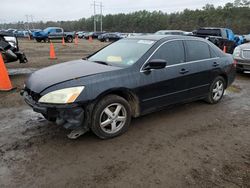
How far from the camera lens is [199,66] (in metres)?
4.67

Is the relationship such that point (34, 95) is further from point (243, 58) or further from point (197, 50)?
point (243, 58)

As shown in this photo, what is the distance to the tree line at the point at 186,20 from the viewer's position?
58.1m

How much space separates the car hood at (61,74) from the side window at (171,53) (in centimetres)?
90

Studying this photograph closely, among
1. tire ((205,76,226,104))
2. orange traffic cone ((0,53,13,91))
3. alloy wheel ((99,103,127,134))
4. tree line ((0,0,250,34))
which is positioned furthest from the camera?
tree line ((0,0,250,34))

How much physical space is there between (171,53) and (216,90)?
5.69ft

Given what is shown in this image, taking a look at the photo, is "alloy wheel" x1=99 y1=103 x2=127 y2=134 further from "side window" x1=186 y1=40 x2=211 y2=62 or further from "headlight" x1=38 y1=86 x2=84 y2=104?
"side window" x1=186 y1=40 x2=211 y2=62

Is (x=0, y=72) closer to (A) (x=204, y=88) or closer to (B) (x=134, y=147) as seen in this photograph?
(B) (x=134, y=147)

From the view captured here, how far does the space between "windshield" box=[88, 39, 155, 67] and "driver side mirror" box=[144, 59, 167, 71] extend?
0.22 metres

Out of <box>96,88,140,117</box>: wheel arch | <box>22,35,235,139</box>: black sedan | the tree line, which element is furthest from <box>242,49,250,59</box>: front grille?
the tree line

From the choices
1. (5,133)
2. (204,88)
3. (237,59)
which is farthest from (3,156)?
(237,59)

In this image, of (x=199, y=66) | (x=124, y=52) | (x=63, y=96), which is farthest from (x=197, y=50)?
(x=63, y=96)

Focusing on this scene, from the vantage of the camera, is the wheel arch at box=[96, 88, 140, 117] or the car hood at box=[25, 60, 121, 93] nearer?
the car hood at box=[25, 60, 121, 93]

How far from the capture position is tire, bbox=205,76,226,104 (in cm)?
515

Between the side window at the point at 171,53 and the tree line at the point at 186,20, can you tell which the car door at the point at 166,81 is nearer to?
the side window at the point at 171,53
